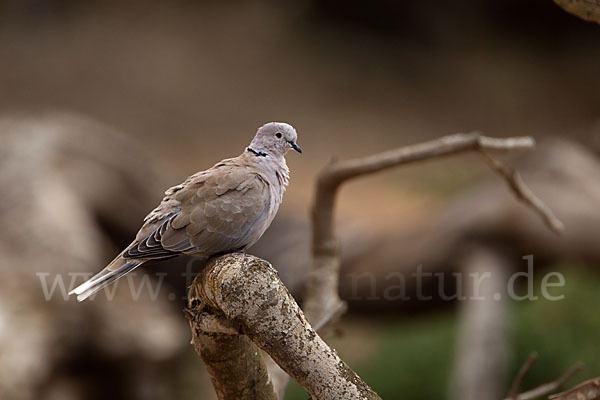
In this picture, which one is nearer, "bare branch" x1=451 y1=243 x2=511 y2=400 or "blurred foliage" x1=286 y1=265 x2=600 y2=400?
"bare branch" x1=451 y1=243 x2=511 y2=400

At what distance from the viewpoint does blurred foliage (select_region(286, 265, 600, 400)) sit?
4734 mm

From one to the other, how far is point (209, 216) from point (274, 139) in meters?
0.24

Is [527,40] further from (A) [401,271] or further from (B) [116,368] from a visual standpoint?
(B) [116,368]

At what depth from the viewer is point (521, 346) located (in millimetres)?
5020

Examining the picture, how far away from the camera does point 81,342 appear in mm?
3400

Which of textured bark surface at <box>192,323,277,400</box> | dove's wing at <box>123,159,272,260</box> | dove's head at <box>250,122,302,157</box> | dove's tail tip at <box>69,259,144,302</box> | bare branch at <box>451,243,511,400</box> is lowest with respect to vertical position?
bare branch at <box>451,243,511,400</box>

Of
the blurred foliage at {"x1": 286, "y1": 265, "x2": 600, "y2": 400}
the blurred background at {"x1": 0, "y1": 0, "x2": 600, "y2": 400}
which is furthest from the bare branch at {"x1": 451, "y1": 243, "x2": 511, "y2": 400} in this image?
the blurred foliage at {"x1": 286, "y1": 265, "x2": 600, "y2": 400}

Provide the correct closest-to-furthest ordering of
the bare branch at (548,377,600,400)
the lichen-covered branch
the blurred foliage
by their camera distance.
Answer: the lichen-covered branch
the bare branch at (548,377,600,400)
the blurred foliage

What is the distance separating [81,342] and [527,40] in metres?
7.47

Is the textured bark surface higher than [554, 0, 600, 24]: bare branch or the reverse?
the reverse

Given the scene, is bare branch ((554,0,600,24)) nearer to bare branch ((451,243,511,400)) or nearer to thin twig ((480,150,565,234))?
thin twig ((480,150,565,234))

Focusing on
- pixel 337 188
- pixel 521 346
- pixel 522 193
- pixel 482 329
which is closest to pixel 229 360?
pixel 337 188

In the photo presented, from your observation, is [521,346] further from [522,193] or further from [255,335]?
[255,335]

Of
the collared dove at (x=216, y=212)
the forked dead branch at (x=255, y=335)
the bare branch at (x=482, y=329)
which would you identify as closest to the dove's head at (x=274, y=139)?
the collared dove at (x=216, y=212)
